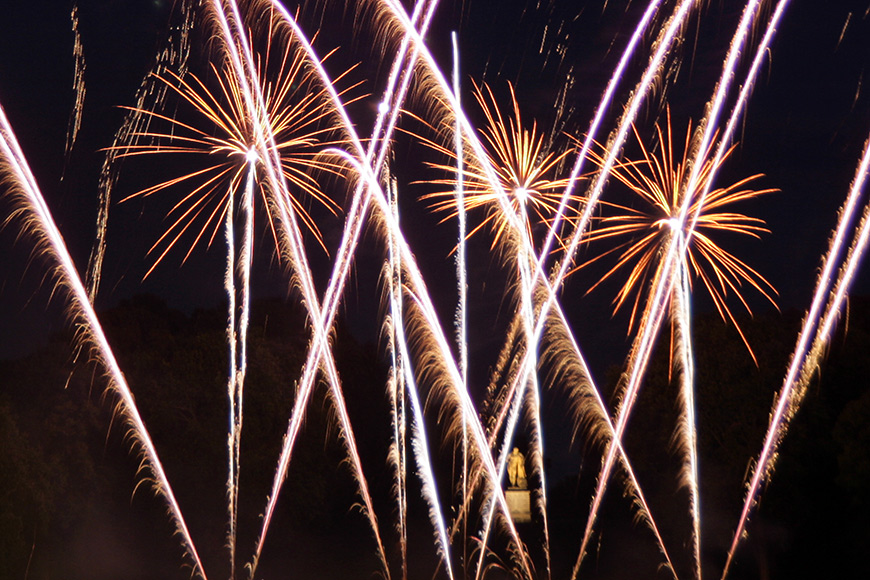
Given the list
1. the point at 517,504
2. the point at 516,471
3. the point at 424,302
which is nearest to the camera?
the point at 424,302

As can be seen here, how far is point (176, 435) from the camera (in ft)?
110

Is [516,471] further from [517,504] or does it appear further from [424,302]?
[424,302]

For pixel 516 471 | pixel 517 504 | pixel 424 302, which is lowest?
pixel 517 504

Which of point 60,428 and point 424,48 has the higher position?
point 424,48

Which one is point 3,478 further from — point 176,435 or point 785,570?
point 785,570

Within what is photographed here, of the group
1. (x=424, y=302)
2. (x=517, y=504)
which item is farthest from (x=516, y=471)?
(x=424, y=302)

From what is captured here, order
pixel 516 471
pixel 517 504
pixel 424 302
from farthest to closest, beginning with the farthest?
pixel 516 471, pixel 517 504, pixel 424 302

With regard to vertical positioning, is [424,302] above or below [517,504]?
above

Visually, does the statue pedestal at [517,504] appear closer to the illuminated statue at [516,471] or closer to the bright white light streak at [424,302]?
the illuminated statue at [516,471]

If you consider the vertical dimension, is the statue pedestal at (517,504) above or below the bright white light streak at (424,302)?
below

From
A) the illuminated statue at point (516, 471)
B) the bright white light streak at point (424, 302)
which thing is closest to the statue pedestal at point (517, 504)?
the illuminated statue at point (516, 471)

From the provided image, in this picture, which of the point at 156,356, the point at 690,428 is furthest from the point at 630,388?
the point at 156,356

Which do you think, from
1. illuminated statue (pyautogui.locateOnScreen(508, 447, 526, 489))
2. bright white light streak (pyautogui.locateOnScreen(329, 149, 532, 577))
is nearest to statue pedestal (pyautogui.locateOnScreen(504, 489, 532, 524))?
Answer: illuminated statue (pyautogui.locateOnScreen(508, 447, 526, 489))

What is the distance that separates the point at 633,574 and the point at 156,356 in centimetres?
1693
